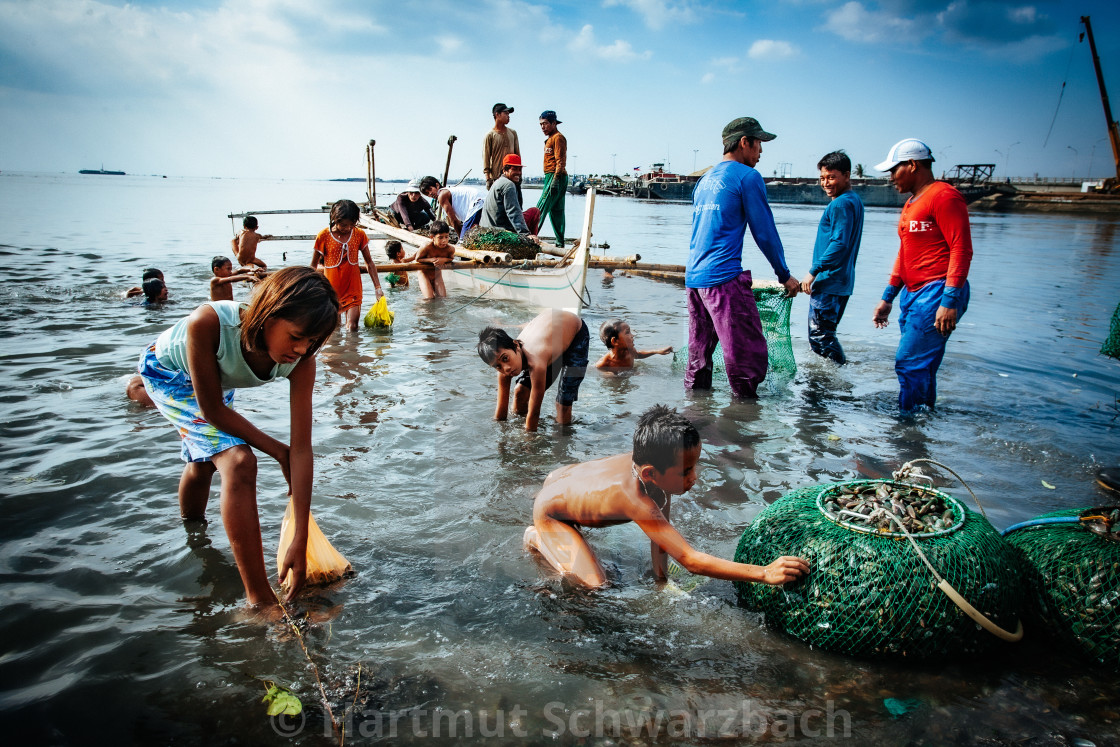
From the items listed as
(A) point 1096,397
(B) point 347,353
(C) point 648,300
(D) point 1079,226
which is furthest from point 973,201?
(B) point 347,353

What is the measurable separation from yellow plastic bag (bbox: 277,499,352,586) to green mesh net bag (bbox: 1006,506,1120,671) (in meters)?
3.07

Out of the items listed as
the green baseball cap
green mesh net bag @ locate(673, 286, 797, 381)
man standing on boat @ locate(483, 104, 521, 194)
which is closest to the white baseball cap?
the green baseball cap

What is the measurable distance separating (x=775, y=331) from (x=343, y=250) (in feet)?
17.0

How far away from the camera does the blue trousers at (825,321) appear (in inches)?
241

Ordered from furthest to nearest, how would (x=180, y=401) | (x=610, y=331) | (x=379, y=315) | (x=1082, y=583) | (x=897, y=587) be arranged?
(x=379, y=315) < (x=610, y=331) < (x=180, y=401) < (x=1082, y=583) < (x=897, y=587)

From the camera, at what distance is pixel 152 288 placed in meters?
9.51

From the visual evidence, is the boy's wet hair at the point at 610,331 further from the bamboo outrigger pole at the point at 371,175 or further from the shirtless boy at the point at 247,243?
the bamboo outrigger pole at the point at 371,175

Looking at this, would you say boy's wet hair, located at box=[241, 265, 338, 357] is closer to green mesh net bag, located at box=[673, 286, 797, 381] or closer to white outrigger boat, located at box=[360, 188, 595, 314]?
green mesh net bag, located at box=[673, 286, 797, 381]

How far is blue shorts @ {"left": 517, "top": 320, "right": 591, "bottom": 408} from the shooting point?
5.20 m

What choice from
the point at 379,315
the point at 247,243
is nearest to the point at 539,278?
the point at 379,315

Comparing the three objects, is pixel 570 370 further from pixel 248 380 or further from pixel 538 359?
pixel 248 380

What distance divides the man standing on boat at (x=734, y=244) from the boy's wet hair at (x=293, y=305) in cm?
365

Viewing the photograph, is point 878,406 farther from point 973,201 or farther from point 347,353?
point 973,201

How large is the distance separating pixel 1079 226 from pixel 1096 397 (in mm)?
35878
